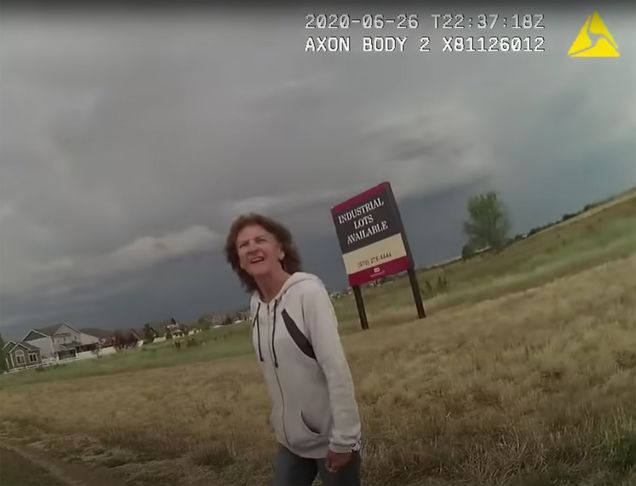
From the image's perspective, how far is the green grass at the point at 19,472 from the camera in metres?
2.25

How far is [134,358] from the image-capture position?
92.7 inches

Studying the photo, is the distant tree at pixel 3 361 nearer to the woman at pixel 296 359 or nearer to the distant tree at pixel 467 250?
the woman at pixel 296 359

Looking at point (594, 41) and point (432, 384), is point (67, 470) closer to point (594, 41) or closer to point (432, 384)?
point (432, 384)

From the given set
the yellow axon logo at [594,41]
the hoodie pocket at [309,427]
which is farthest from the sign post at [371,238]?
the yellow axon logo at [594,41]

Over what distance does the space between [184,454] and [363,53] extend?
5.73ft

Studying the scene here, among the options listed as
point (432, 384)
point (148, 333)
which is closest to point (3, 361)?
point (148, 333)

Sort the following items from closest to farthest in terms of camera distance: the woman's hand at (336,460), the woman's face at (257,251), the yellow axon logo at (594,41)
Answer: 1. the woman's hand at (336,460)
2. the woman's face at (257,251)
3. the yellow axon logo at (594,41)

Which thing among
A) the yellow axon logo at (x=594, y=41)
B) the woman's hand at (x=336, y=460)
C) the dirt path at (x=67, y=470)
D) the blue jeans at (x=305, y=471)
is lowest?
the blue jeans at (x=305, y=471)

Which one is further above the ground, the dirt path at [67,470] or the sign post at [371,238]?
the sign post at [371,238]

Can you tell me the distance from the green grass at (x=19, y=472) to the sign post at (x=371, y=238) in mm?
1397

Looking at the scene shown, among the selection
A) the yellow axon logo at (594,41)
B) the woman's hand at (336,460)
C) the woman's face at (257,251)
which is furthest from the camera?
the yellow axon logo at (594,41)

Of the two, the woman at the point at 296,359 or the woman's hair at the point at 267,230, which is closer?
the woman at the point at 296,359

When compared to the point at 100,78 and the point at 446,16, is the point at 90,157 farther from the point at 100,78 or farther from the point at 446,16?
the point at 446,16

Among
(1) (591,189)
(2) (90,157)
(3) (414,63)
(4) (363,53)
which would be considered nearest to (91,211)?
(2) (90,157)
